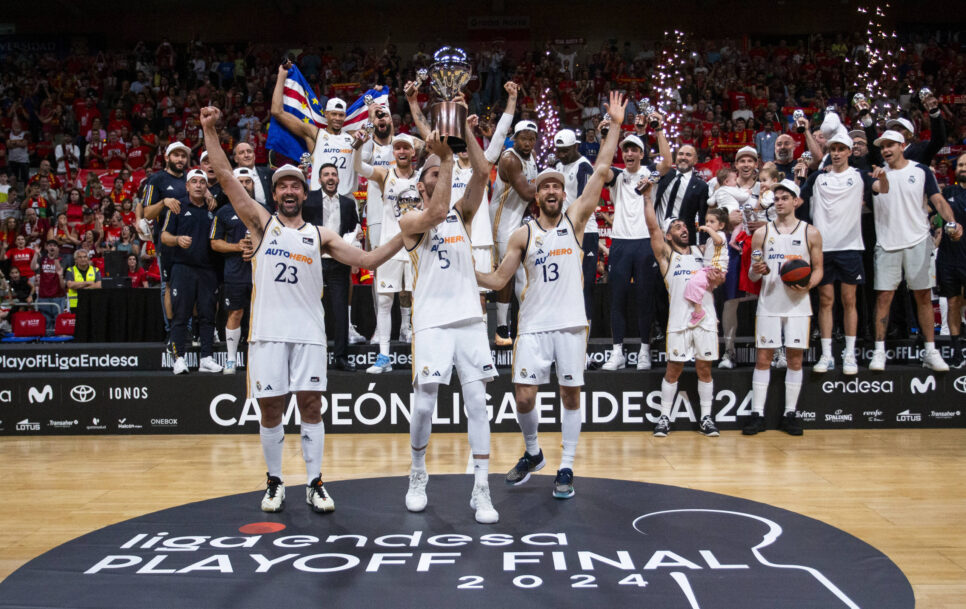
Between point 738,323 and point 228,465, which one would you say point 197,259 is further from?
point 738,323

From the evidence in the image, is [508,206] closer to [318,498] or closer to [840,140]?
[318,498]

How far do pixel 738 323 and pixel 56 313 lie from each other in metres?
10.4

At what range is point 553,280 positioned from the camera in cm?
600

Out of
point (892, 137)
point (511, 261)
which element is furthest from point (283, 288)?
point (892, 137)

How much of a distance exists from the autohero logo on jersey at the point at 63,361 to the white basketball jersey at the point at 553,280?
5.54 meters

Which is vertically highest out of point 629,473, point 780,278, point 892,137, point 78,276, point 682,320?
point 892,137

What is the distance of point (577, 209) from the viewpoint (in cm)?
612

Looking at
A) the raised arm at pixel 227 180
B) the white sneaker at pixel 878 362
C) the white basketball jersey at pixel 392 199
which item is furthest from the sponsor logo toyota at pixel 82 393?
the white sneaker at pixel 878 362

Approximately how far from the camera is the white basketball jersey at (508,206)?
7883mm

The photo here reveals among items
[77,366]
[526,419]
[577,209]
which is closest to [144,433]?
[77,366]

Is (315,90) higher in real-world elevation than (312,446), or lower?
higher

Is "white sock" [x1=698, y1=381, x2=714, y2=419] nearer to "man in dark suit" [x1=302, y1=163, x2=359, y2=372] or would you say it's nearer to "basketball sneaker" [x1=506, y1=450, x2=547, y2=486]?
"basketball sneaker" [x1=506, y1=450, x2=547, y2=486]

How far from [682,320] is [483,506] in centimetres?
386

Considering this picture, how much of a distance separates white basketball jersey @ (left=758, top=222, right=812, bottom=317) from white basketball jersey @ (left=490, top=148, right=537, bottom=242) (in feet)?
8.59
